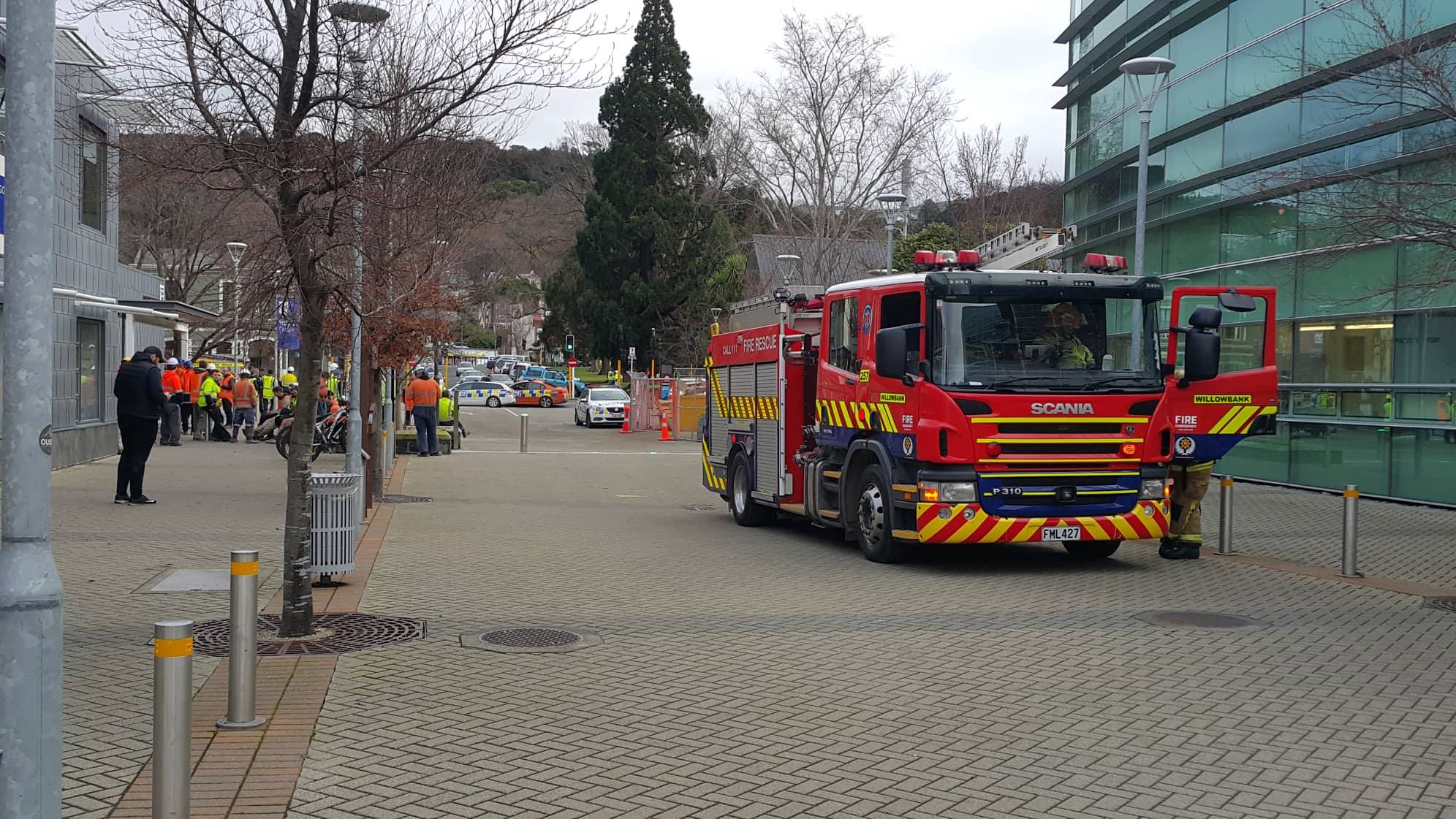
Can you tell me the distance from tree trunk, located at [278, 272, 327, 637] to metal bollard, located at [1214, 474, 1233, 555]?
9.44 meters

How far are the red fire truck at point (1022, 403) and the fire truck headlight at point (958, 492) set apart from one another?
1 centimetres

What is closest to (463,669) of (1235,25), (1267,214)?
(1267,214)

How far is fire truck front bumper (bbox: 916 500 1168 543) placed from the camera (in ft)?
39.1

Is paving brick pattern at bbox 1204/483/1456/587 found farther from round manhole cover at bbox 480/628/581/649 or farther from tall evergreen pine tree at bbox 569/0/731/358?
tall evergreen pine tree at bbox 569/0/731/358

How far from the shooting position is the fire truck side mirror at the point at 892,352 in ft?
39.0

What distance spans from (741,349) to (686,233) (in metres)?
42.6

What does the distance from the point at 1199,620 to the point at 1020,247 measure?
10780mm

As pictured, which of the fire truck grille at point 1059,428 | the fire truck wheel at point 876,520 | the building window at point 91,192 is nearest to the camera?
the fire truck grille at point 1059,428

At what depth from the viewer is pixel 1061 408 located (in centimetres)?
1184

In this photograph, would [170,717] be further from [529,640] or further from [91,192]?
[91,192]

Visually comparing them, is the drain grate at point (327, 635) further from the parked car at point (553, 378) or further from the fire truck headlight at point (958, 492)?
the parked car at point (553, 378)

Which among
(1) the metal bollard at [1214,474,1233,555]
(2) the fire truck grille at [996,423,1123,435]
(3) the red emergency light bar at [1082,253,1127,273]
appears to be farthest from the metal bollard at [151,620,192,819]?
(1) the metal bollard at [1214,474,1233,555]

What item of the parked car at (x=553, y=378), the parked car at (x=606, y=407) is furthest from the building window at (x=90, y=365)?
the parked car at (x=553, y=378)

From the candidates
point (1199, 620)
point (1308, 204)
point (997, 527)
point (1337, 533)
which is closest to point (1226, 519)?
point (1337, 533)
